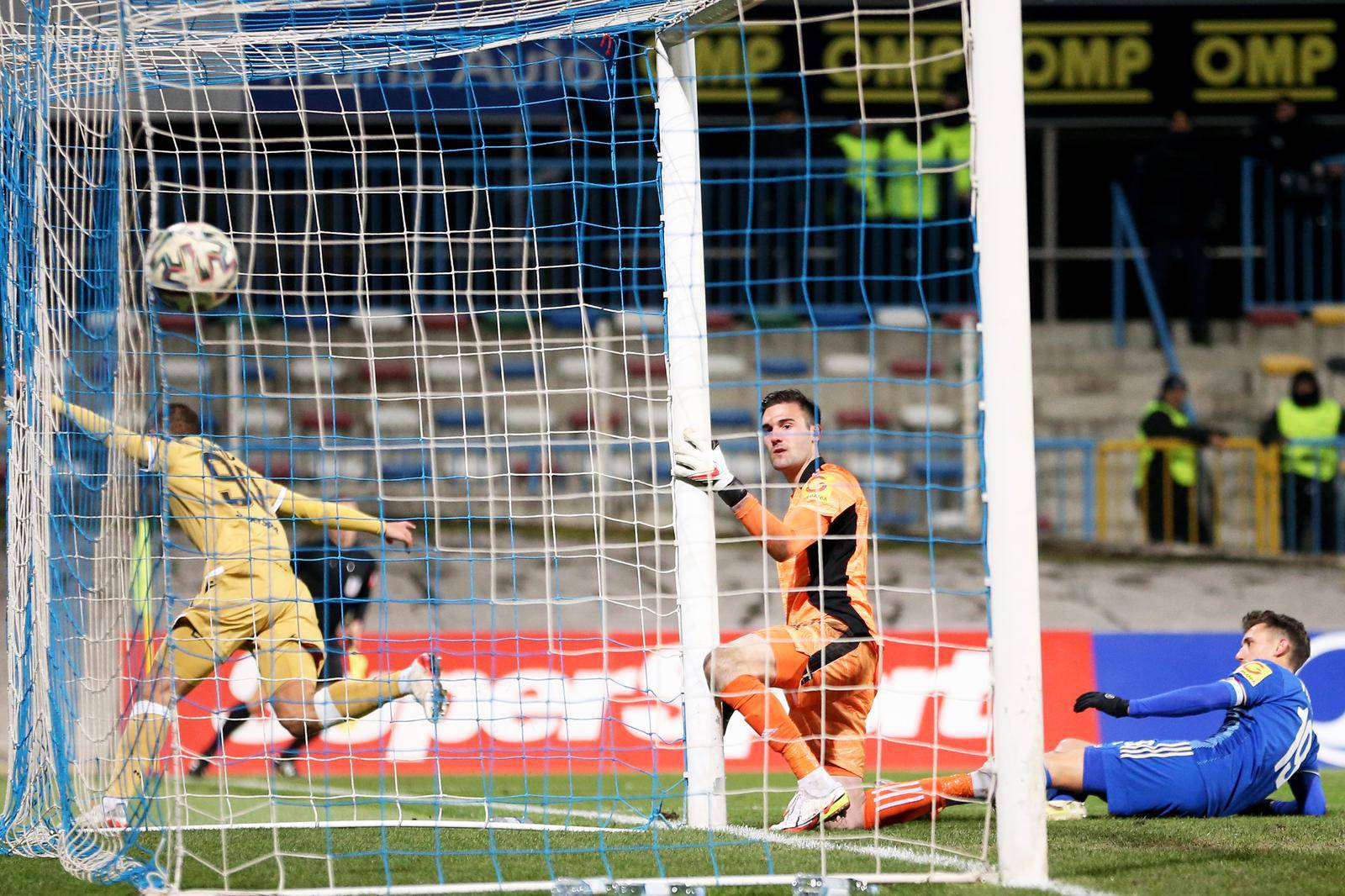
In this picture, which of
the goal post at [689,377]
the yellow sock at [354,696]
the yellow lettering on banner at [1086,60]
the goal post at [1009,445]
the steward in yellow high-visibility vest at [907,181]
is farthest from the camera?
the yellow lettering on banner at [1086,60]

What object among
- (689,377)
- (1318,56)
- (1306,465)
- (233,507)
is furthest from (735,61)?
(689,377)

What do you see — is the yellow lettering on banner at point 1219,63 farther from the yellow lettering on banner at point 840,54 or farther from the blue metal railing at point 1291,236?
the yellow lettering on banner at point 840,54

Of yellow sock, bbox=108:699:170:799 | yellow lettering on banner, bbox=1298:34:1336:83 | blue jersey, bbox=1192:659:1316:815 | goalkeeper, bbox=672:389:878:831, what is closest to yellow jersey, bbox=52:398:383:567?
yellow sock, bbox=108:699:170:799

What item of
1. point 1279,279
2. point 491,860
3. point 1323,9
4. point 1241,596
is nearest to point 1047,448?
point 1241,596

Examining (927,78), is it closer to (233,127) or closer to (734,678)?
(233,127)

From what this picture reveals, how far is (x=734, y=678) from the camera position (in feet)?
20.3

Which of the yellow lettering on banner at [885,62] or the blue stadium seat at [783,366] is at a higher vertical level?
the yellow lettering on banner at [885,62]

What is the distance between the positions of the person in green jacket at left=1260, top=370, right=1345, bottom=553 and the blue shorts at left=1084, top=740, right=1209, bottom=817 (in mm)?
8859

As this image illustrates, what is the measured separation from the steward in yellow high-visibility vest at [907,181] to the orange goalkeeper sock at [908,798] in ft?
30.9

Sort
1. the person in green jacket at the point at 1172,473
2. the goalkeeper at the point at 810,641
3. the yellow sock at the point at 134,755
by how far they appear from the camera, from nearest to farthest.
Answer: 1. the yellow sock at the point at 134,755
2. the goalkeeper at the point at 810,641
3. the person in green jacket at the point at 1172,473

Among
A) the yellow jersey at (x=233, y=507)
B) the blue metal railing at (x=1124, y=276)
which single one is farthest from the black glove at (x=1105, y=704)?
the blue metal railing at (x=1124, y=276)

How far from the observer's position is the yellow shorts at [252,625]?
25.2 feet

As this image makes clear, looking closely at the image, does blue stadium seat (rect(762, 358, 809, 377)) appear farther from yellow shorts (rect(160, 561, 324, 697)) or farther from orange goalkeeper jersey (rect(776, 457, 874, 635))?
orange goalkeeper jersey (rect(776, 457, 874, 635))

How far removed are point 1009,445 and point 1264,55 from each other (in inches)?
550
